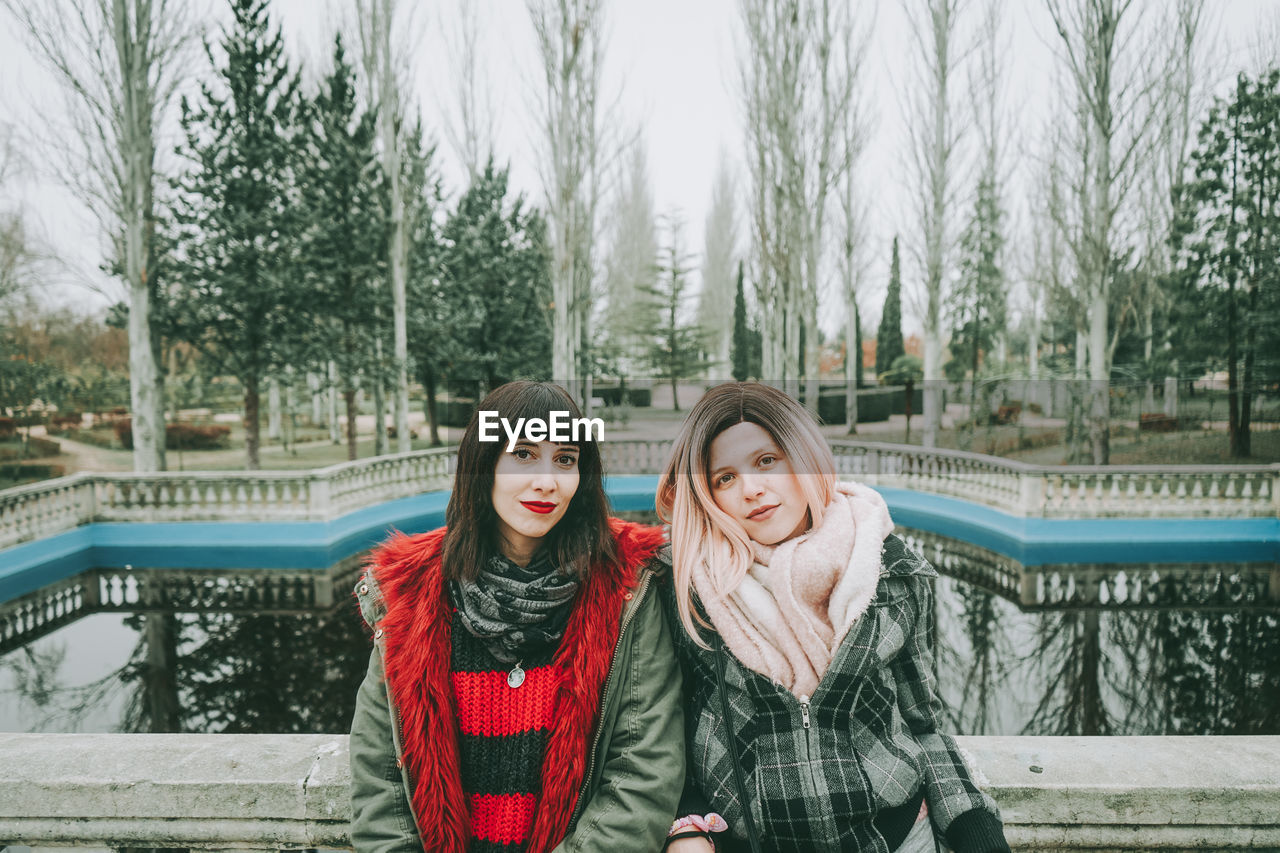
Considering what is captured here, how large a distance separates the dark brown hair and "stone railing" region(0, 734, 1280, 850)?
20.9 inches

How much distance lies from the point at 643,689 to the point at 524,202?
743 inches

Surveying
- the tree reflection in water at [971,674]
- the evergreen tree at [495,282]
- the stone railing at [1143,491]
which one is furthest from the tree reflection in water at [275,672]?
the evergreen tree at [495,282]

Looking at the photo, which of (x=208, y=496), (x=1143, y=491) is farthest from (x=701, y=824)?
(x=208, y=496)

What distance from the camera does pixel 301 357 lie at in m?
13.0

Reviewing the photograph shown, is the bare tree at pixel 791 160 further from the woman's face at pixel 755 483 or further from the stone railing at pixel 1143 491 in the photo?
the woman's face at pixel 755 483

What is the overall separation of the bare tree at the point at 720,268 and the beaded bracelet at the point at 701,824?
2820 cm

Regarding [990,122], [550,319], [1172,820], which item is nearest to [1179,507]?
[1172,820]

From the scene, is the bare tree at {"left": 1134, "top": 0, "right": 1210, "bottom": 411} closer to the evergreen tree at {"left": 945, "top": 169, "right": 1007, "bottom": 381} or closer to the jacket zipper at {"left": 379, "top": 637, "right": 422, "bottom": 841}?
the evergreen tree at {"left": 945, "top": 169, "right": 1007, "bottom": 381}

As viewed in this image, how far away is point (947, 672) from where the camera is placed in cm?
535

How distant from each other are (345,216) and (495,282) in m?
4.34

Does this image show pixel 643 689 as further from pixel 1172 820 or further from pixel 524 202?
pixel 524 202

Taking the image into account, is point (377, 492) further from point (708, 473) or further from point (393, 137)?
point (708, 473)

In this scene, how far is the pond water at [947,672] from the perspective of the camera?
182 inches

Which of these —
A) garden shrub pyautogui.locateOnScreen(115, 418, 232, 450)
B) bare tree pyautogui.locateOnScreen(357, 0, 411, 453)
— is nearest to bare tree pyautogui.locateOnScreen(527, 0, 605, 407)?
bare tree pyautogui.locateOnScreen(357, 0, 411, 453)
